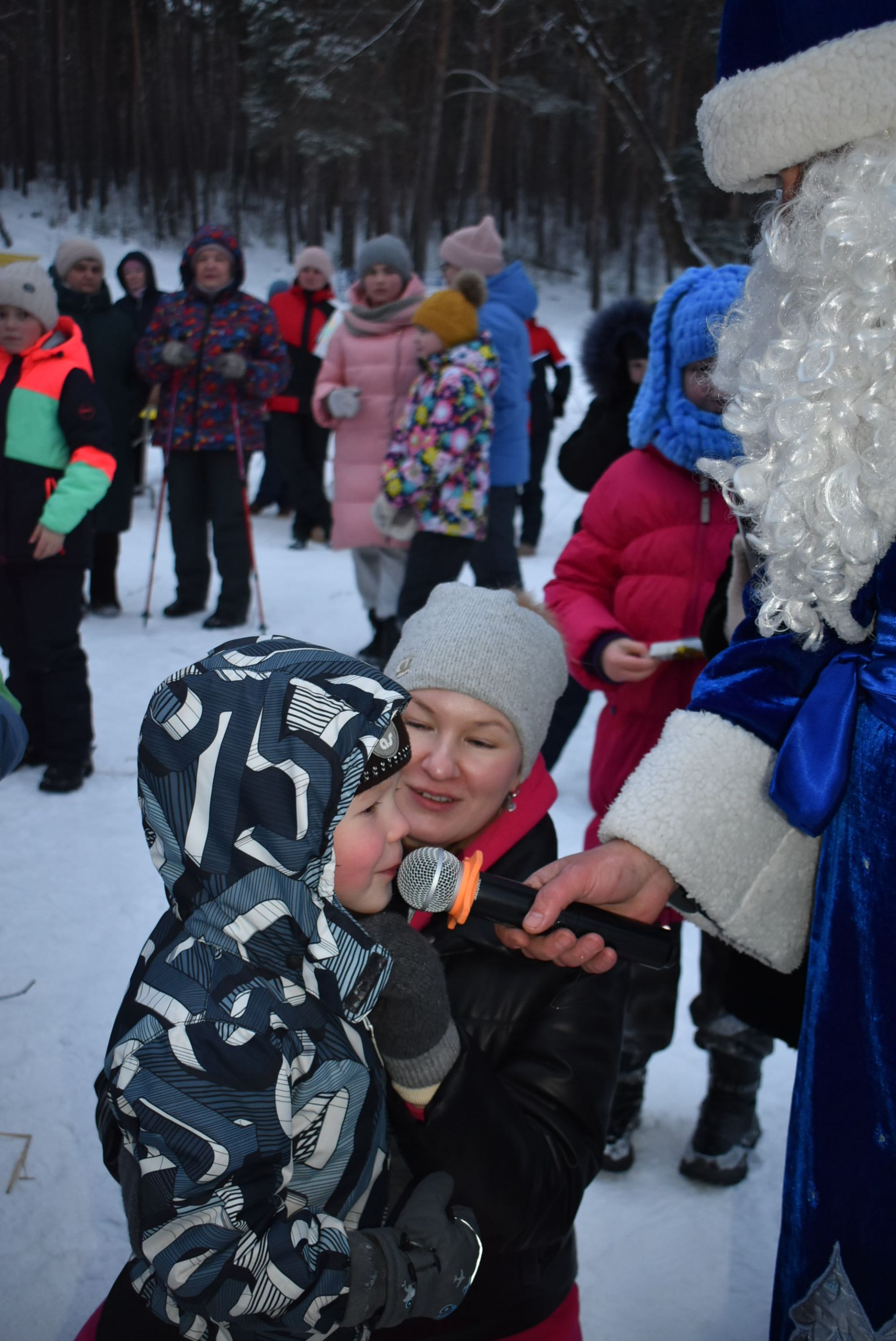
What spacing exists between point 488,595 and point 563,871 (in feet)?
2.20

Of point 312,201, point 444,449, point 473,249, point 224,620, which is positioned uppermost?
point 312,201

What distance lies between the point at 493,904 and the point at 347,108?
7911 mm

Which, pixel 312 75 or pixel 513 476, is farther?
pixel 312 75

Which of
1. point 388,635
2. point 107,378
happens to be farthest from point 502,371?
point 107,378

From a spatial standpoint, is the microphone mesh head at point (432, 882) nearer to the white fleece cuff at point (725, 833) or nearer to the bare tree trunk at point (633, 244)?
the white fleece cuff at point (725, 833)

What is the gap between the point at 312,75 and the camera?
6488mm

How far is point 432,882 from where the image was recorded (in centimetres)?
112

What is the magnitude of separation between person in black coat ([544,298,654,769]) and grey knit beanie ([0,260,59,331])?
186cm

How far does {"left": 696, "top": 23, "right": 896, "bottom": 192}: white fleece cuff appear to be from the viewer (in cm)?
98

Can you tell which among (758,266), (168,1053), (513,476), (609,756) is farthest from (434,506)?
(168,1053)

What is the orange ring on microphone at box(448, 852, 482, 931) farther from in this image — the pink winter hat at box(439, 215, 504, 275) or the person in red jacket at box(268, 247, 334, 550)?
the person in red jacket at box(268, 247, 334, 550)

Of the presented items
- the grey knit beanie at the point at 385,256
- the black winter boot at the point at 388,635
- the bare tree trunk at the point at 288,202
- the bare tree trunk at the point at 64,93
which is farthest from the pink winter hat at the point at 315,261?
the black winter boot at the point at 388,635

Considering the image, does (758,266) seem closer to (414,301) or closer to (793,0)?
(793,0)

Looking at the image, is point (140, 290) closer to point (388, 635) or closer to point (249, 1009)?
point (388, 635)
